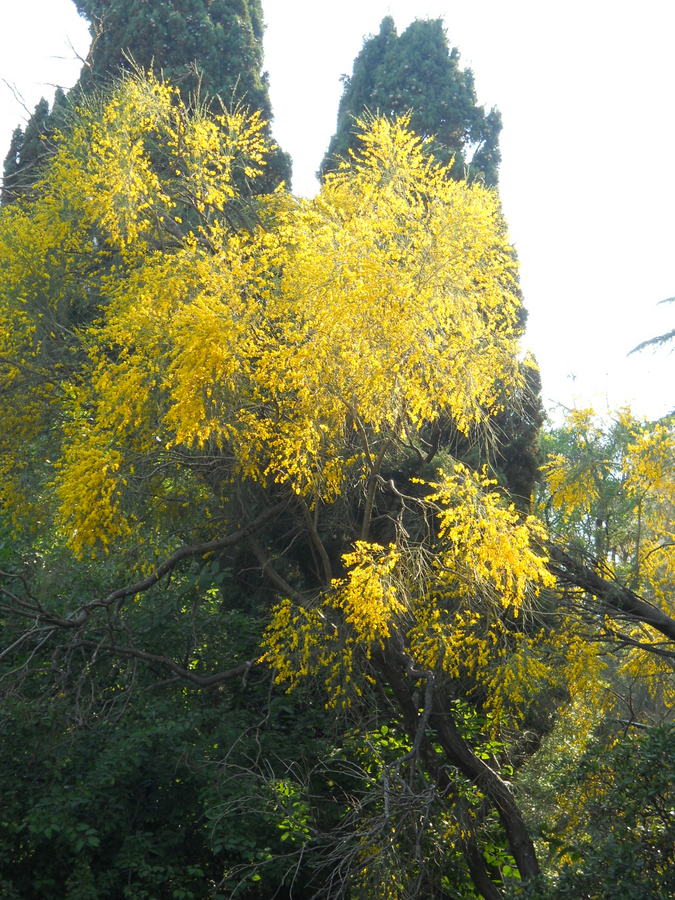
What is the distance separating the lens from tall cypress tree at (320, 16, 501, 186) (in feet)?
46.4

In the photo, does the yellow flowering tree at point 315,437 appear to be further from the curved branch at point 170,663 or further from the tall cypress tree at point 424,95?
the tall cypress tree at point 424,95

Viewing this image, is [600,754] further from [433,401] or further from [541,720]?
[541,720]

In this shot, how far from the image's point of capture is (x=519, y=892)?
544 cm

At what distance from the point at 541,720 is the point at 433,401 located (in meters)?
4.67

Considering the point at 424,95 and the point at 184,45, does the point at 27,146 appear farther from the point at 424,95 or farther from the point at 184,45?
the point at 424,95

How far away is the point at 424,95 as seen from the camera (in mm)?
14422

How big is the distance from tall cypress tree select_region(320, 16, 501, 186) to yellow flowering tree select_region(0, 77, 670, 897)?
5576mm

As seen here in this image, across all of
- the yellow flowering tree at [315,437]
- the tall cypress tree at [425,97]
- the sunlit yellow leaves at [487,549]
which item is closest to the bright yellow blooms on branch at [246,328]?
the yellow flowering tree at [315,437]

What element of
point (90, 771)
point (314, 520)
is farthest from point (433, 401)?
point (90, 771)

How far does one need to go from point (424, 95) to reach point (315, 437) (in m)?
9.56

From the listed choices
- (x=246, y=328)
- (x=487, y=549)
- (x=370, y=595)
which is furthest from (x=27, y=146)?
(x=487, y=549)

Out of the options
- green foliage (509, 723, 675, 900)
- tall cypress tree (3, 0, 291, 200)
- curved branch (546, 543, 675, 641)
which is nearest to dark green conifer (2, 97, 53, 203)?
tall cypress tree (3, 0, 291, 200)

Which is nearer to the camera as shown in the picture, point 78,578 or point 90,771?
point 90,771

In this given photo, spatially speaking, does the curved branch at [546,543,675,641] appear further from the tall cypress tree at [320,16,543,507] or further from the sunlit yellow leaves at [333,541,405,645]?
the tall cypress tree at [320,16,543,507]
